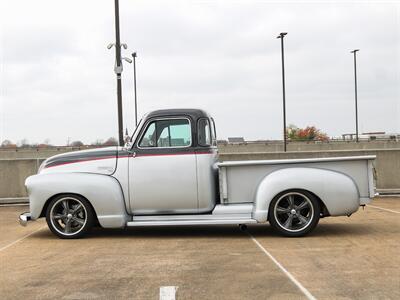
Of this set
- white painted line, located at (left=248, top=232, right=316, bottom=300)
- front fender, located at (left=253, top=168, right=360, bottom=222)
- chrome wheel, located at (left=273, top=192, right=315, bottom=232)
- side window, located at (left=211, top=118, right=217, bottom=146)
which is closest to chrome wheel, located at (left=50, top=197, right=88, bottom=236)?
side window, located at (left=211, top=118, right=217, bottom=146)

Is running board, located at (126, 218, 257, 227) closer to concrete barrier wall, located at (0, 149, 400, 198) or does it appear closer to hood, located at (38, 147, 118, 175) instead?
hood, located at (38, 147, 118, 175)

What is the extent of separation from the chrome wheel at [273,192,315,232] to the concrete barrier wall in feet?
19.9

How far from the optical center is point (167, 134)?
342 inches

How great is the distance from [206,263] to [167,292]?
1.37 metres

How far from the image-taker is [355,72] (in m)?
48.2

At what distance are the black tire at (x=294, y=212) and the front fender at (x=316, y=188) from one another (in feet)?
0.35

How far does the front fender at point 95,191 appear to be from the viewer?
28.0ft

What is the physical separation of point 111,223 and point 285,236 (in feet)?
9.31

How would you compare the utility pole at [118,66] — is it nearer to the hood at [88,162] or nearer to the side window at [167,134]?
the hood at [88,162]

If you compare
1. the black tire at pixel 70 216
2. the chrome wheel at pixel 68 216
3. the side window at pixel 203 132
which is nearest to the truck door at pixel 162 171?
the side window at pixel 203 132

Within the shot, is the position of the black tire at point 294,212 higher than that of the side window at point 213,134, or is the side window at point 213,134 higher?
the side window at point 213,134

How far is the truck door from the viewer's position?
855 cm

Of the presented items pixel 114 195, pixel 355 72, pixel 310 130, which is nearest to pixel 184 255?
pixel 114 195

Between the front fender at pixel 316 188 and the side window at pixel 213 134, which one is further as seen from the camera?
the side window at pixel 213 134
